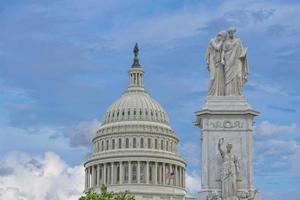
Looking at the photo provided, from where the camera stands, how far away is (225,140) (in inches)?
1417

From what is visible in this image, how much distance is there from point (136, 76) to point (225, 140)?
148787 mm

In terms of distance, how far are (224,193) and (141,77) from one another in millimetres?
150407

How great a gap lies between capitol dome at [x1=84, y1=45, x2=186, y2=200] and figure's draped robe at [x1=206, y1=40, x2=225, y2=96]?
419 ft

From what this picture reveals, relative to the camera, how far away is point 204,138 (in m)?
36.0

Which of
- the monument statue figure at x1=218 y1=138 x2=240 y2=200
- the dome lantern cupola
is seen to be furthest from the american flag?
the monument statue figure at x1=218 y1=138 x2=240 y2=200

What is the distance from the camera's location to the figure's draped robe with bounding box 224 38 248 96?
121 ft

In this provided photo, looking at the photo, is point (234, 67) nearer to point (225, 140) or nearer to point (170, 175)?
point (225, 140)

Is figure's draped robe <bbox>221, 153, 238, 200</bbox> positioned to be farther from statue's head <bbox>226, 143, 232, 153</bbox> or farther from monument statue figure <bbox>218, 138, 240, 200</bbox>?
statue's head <bbox>226, 143, 232, 153</bbox>

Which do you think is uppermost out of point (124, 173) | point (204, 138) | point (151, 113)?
point (151, 113)

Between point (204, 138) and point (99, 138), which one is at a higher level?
point (99, 138)

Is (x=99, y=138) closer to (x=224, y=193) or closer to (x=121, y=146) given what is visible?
(x=121, y=146)

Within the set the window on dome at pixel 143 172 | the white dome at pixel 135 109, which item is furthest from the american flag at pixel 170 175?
the white dome at pixel 135 109

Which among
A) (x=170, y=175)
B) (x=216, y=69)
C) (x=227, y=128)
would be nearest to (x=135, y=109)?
(x=170, y=175)

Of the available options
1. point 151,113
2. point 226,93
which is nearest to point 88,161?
point 151,113
